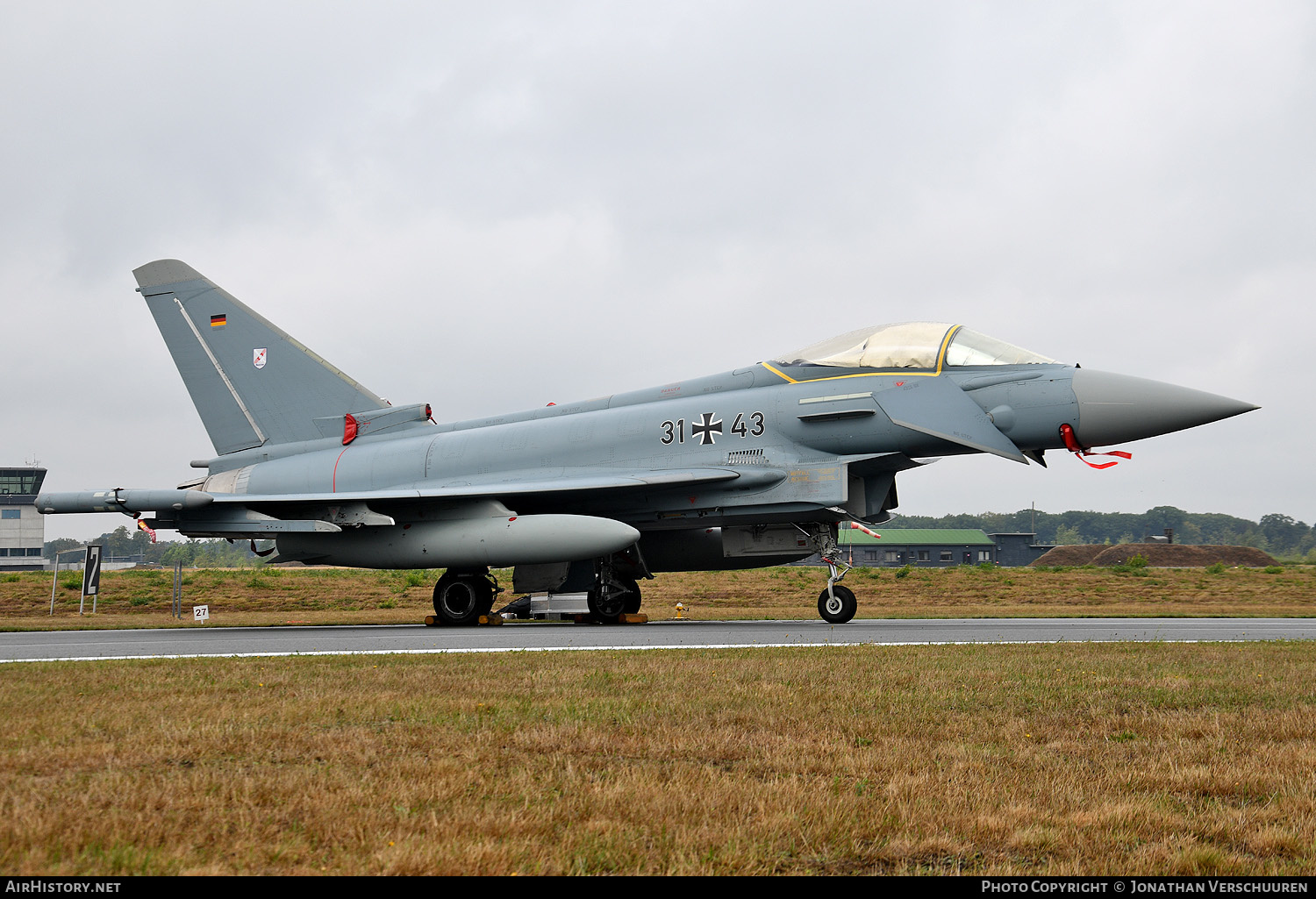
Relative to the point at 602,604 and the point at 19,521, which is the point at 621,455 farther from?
the point at 19,521

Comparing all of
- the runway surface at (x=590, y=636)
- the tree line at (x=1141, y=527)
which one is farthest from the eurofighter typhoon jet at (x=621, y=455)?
the tree line at (x=1141, y=527)

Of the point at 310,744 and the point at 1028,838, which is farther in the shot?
the point at 310,744

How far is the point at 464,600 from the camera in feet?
52.3

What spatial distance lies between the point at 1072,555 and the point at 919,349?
75609 millimetres

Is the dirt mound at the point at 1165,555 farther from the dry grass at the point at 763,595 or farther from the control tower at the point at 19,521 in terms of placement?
the control tower at the point at 19,521

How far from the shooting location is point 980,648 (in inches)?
362

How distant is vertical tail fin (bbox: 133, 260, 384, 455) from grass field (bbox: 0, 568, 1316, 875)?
10586 mm

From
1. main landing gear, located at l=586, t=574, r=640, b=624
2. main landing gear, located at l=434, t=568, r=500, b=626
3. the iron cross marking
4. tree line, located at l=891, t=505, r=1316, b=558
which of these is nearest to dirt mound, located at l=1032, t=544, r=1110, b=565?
tree line, located at l=891, t=505, r=1316, b=558

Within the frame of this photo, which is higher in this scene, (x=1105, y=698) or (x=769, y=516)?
(x=769, y=516)

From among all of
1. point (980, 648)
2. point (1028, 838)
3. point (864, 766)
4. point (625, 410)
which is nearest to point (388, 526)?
point (625, 410)

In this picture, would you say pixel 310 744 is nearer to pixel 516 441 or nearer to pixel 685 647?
pixel 685 647

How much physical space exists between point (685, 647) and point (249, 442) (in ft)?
39.7

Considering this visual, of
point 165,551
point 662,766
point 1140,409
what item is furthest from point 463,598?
point 165,551

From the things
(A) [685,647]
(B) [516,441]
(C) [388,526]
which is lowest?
(A) [685,647]
